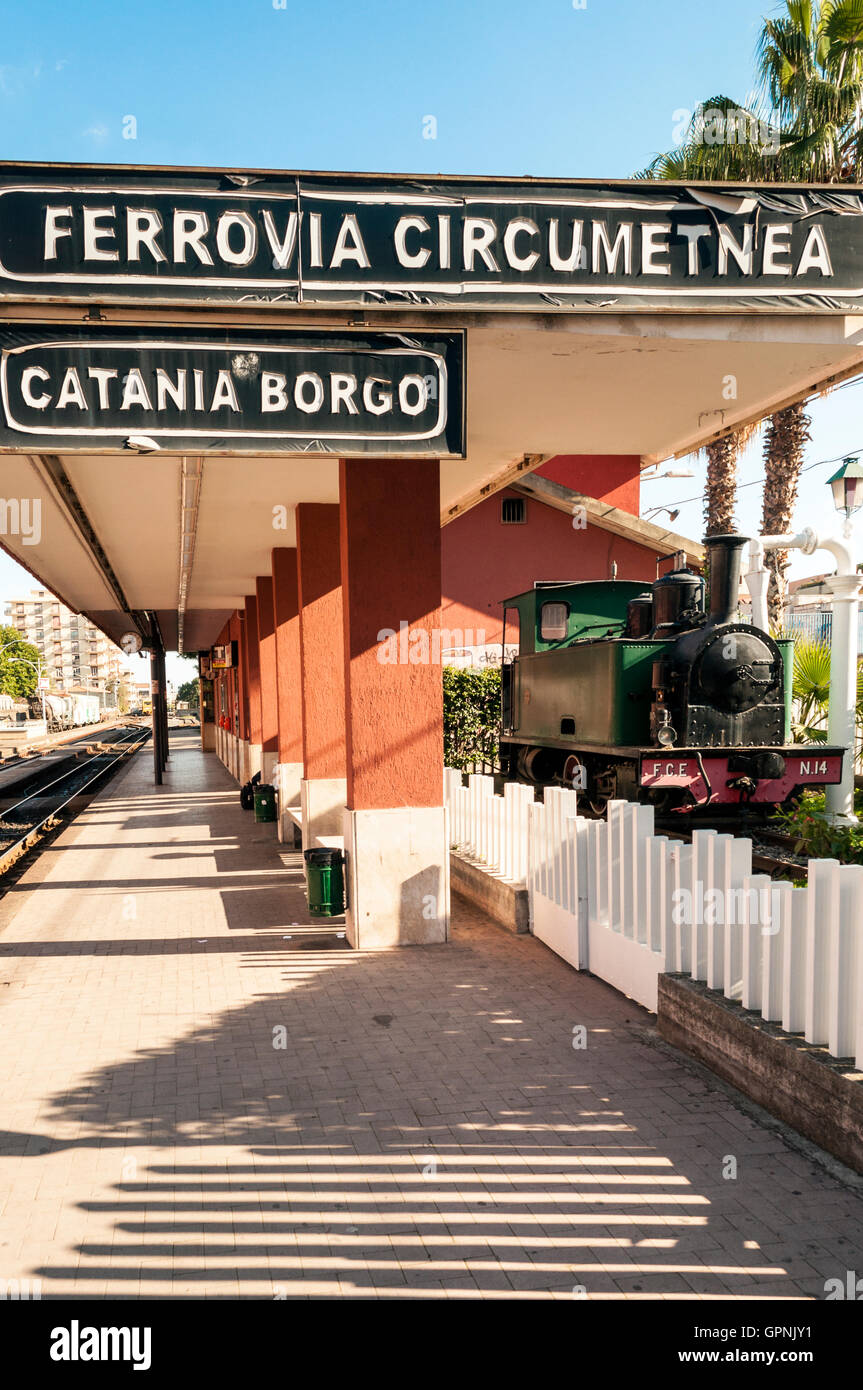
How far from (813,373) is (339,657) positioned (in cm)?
646

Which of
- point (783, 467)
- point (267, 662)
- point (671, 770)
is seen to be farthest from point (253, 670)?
point (671, 770)

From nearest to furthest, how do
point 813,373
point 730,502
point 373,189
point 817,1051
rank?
point 817,1051 < point 373,189 < point 813,373 < point 730,502

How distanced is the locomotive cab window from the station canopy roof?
19.8ft

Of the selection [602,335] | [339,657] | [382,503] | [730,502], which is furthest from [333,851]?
[730,502]

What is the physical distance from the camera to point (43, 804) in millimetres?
23188

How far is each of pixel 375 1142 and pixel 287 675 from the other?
1122 centimetres

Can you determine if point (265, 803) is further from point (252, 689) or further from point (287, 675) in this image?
point (252, 689)

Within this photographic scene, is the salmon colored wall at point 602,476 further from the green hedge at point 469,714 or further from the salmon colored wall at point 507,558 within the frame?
the green hedge at point 469,714

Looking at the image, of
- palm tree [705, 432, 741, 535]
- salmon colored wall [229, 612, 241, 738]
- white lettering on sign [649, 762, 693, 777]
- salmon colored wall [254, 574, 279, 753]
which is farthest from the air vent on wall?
white lettering on sign [649, 762, 693, 777]

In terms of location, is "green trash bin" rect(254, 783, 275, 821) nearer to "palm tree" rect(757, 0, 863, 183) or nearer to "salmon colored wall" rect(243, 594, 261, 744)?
"salmon colored wall" rect(243, 594, 261, 744)

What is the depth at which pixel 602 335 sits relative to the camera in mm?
6637

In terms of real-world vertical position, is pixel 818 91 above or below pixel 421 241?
above

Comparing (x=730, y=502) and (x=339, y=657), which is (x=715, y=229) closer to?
(x=339, y=657)

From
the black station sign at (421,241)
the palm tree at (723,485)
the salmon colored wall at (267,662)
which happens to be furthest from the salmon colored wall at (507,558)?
the black station sign at (421,241)
